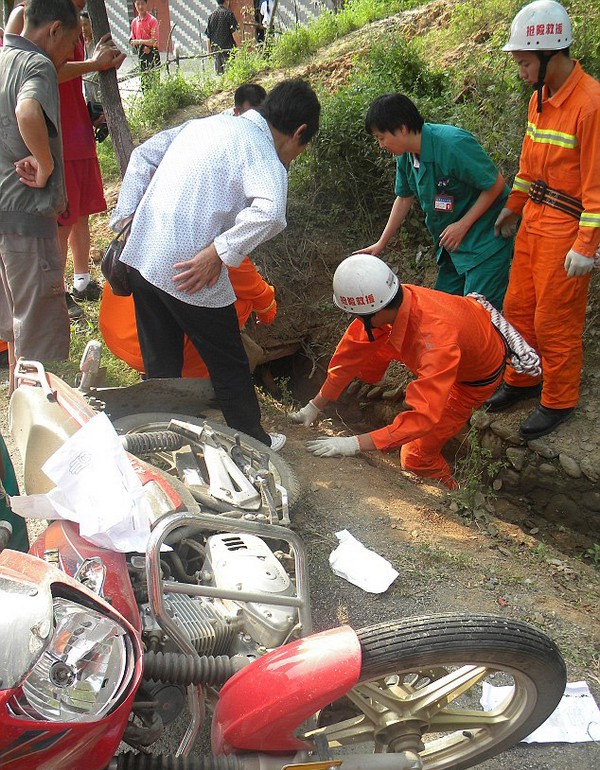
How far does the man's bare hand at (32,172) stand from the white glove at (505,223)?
2639 mm

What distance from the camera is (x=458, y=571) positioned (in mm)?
3281

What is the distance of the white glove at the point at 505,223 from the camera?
445cm

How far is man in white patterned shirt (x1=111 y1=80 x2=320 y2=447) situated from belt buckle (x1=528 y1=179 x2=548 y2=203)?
4.95 ft

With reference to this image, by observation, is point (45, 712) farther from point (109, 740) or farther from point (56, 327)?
point (56, 327)

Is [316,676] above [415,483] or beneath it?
above

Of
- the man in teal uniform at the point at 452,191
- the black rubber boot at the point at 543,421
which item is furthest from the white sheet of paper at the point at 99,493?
the black rubber boot at the point at 543,421

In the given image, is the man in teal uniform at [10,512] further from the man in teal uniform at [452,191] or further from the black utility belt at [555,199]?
the black utility belt at [555,199]

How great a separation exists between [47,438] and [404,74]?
17.0 feet

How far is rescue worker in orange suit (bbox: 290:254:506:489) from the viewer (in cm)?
370

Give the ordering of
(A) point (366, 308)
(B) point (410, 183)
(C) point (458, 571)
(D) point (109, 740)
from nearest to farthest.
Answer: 1. (D) point (109, 740)
2. (C) point (458, 571)
3. (A) point (366, 308)
4. (B) point (410, 183)

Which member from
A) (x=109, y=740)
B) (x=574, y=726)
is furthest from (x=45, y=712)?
(x=574, y=726)

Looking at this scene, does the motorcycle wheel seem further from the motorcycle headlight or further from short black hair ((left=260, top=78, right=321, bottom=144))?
short black hair ((left=260, top=78, right=321, bottom=144))

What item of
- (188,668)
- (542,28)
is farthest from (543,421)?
(188,668)

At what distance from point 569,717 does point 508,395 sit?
8.67ft
